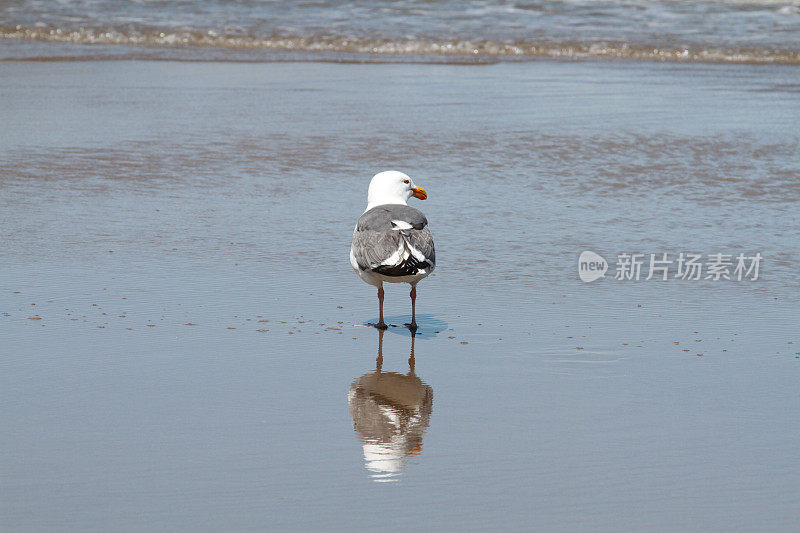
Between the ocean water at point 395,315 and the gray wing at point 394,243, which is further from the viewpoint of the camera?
the gray wing at point 394,243

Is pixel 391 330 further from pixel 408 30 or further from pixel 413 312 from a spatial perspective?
pixel 408 30

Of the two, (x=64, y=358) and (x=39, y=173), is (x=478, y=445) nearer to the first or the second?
(x=64, y=358)

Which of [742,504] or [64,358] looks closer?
[742,504]

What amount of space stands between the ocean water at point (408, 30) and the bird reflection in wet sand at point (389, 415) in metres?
11.5

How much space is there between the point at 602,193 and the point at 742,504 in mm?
4608

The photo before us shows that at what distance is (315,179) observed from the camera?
810 centimetres

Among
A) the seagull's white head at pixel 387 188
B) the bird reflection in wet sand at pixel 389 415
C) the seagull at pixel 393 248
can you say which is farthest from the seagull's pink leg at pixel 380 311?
the seagull's white head at pixel 387 188

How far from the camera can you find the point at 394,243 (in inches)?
194

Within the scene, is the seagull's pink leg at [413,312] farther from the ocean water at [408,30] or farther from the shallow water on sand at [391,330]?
the ocean water at [408,30]

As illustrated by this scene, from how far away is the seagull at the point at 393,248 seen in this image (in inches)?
192

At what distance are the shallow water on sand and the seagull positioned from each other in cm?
25

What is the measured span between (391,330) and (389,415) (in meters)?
1.12

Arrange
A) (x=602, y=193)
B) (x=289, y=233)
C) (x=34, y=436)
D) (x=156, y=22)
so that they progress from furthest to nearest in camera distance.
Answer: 1. (x=156, y=22)
2. (x=602, y=193)
3. (x=289, y=233)
4. (x=34, y=436)

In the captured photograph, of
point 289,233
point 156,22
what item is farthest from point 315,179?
point 156,22
